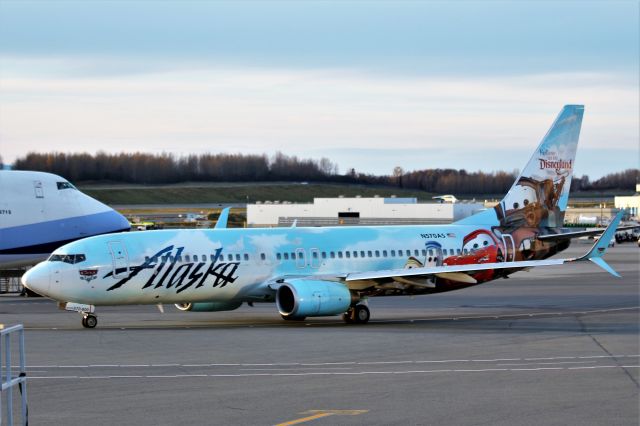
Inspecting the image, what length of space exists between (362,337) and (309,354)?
4.33 meters

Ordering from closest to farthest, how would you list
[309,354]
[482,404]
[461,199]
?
[482,404]
[309,354]
[461,199]

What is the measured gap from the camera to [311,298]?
33.3 meters

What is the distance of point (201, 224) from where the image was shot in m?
109

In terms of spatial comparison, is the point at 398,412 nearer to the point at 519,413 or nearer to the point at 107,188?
the point at 519,413

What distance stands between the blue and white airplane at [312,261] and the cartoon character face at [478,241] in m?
0.05

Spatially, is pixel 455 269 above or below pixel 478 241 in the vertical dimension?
below

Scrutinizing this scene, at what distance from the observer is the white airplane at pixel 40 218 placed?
143ft

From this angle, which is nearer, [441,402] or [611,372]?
A: [441,402]

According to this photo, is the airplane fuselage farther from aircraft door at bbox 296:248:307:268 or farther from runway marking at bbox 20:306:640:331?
runway marking at bbox 20:306:640:331

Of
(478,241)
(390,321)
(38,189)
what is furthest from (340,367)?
(38,189)

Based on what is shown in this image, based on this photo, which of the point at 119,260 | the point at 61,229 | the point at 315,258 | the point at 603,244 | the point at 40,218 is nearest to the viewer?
the point at 119,260

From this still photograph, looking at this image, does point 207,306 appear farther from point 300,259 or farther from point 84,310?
point 84,310

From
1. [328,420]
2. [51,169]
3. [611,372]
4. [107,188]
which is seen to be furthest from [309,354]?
[107,188]

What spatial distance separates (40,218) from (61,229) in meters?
1.00
